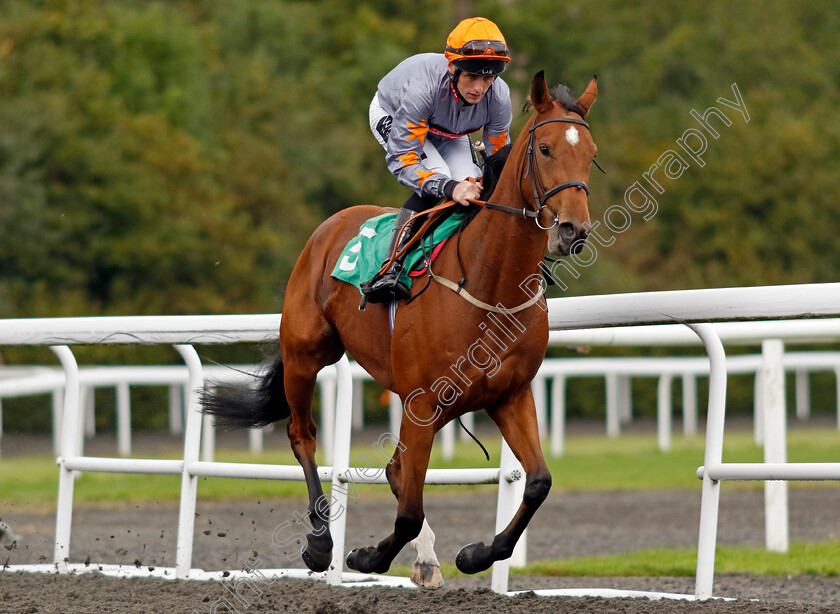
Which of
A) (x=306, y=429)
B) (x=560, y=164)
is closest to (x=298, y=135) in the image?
(x=306, y=429)

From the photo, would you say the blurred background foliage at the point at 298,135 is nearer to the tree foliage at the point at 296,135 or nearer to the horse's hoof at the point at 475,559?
the tree foliage at the point at 296,135

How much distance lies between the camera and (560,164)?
3971 mm

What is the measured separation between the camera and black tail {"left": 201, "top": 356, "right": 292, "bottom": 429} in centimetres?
576

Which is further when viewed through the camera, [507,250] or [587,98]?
[507,250]

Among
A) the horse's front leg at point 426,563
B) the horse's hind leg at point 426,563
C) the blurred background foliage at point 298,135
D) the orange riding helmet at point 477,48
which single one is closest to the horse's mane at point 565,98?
the orange riding helmet at point 477,48

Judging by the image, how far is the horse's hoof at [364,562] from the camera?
184 inches

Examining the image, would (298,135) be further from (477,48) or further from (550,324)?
(477,48)

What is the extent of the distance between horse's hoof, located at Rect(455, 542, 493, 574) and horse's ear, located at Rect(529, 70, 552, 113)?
1566 millimetres

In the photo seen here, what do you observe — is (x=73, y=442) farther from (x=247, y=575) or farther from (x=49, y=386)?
(x=49, y=386)

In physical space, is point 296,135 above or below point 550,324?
above

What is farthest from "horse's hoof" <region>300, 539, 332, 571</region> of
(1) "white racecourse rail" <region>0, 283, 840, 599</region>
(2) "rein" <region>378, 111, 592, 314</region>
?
(2) "rein" <region>378, 111, 592, 314</region>

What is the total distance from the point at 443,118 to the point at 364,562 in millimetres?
1774

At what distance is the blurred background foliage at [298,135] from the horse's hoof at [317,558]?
420 inches

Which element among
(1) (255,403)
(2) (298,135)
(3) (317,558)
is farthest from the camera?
(2) (298,135)
